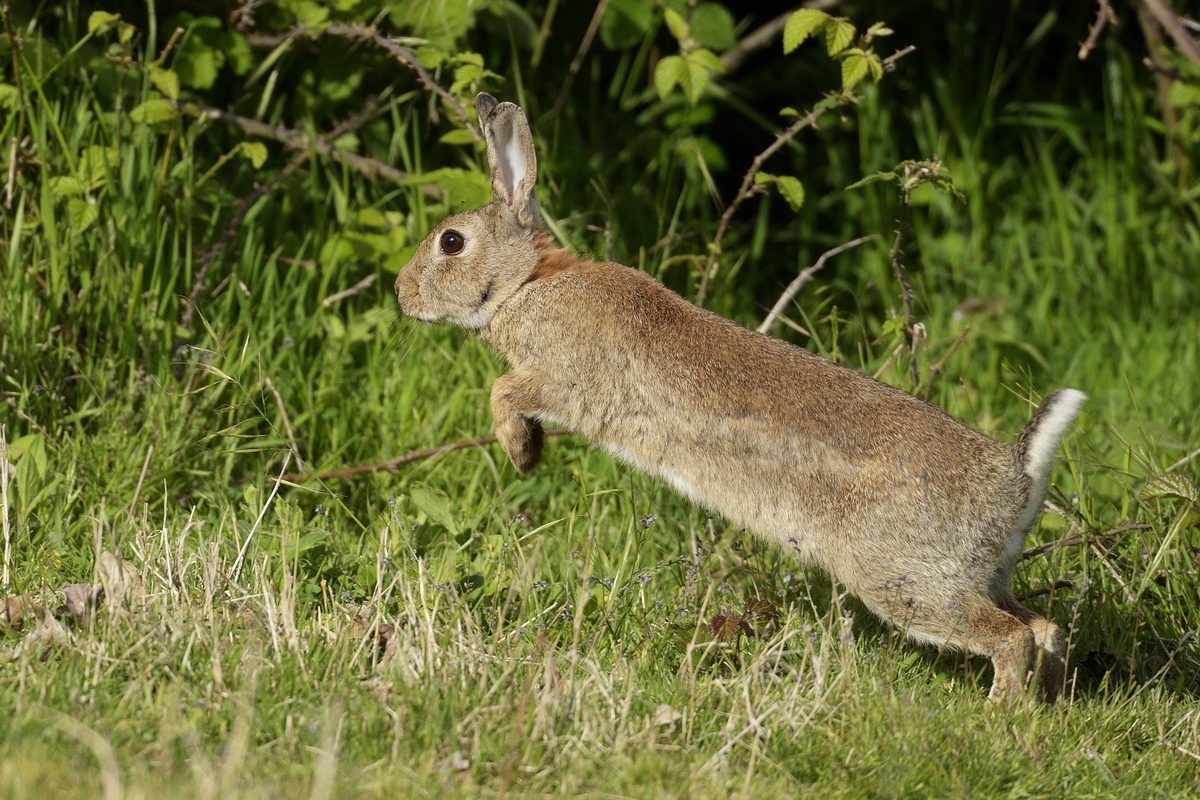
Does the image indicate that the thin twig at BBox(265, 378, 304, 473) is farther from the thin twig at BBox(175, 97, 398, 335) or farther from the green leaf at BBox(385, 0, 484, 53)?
the green leaf at BBox(385, 0, 484, 53)

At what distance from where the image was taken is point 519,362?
14.4 feet

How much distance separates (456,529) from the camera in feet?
13.7

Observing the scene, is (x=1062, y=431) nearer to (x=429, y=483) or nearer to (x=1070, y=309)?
(x=429, y=483)

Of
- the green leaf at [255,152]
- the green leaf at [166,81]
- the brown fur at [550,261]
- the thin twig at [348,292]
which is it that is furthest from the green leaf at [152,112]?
the brown fur at [550,261]

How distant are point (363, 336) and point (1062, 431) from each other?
7.96 ft

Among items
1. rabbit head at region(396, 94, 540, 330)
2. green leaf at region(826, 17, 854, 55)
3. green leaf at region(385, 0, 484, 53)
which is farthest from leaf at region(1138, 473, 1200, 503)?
green leaf at region(385, 0, 484, 53)

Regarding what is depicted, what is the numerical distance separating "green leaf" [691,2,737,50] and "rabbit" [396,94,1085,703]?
141 centimetres

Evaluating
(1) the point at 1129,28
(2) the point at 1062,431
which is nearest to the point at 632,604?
(2) the point at 1062,431

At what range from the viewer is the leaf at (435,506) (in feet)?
13.6

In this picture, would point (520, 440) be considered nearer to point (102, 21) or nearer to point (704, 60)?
point (704, 60)

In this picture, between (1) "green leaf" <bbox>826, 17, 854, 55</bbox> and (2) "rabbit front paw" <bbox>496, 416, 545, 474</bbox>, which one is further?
(1) "green leaf" <bbox>826, 17, 854, 55</bbox>

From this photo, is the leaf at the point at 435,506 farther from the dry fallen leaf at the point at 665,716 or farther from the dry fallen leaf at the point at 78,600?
the dry fallen leaf at the point at 665,716

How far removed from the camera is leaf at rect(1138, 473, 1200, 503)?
160 inches

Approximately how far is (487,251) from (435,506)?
31.9 inches
